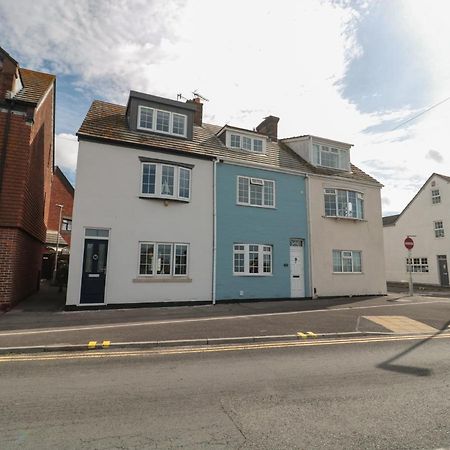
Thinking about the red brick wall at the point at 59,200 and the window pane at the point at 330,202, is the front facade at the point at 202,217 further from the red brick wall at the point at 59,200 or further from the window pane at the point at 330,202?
the red brick wall at the point at 59,200

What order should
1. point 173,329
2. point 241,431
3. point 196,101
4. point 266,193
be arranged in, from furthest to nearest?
point 196,101 → point 266,193 → point 173,329 → point 241,431

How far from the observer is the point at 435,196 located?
30688mm

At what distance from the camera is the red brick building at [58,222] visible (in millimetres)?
28938

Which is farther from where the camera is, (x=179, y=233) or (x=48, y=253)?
(x=48, y=253)

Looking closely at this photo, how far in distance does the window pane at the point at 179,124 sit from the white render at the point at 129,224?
1.73 metres

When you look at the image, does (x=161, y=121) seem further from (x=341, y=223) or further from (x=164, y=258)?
(x=341, y=223)

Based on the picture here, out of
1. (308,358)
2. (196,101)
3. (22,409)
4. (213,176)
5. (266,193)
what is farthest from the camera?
(196,101)

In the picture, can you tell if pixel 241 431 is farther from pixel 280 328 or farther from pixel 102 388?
pixel 280 328

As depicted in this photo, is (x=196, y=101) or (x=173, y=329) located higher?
(x=196, y=101)

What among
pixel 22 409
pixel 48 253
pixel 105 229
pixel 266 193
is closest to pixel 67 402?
pixel 22 409

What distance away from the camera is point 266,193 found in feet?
57.6

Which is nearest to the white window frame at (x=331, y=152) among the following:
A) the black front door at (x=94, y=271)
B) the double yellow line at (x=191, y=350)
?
the double yellow line at (x=191, y=350)

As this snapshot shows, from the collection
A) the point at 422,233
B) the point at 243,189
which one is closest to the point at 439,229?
the point at 422,233

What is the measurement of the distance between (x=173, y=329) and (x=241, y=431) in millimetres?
5799
